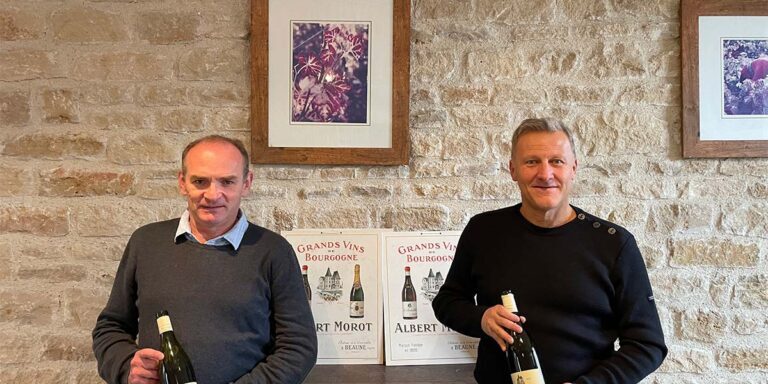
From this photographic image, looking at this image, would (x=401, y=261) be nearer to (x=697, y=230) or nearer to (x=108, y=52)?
(x=697, y=230)

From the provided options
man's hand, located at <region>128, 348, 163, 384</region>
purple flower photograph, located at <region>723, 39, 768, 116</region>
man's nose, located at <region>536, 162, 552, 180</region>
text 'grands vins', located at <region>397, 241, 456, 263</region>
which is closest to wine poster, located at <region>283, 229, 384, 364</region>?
text 'grands vins', located at <region>397, 241, 456, 263</region>

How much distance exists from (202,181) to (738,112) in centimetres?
207

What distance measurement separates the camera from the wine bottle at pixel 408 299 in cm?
210

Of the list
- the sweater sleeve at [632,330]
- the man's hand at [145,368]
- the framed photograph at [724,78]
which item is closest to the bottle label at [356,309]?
the man's hand at [145,368]

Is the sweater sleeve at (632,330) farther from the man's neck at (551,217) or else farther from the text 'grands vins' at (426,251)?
the text 'grands vins' at (426,251)

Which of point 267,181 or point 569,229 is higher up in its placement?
point 267,181

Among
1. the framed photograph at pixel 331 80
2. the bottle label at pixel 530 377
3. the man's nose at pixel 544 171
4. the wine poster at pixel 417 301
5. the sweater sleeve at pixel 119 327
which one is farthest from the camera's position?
the framed photograph at pixel 331 80

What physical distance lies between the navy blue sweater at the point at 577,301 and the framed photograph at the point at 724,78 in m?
0.99

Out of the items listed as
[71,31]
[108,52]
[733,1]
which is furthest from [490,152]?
[71,31]

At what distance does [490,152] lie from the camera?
7.32ft

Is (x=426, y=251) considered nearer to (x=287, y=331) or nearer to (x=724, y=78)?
(x=287, y=331)

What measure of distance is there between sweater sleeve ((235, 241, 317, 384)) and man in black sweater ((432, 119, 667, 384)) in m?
0.46

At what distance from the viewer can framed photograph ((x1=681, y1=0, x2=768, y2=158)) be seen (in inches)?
86.7

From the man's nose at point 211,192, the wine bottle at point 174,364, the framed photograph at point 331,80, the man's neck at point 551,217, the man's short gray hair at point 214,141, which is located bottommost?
the wine bottle at point 174,364
